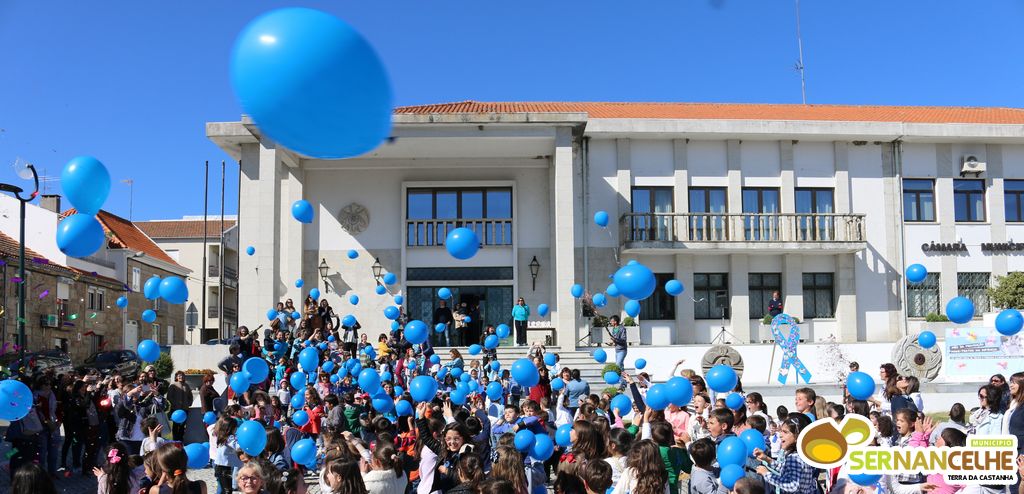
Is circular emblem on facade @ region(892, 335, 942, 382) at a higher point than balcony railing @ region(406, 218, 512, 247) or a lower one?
lower

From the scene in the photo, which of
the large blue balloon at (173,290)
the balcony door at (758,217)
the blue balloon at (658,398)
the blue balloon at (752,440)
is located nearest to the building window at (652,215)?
the balcony door at (758,217)

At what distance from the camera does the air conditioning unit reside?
26609 millimetres

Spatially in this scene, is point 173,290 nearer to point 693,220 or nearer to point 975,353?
point 975,353

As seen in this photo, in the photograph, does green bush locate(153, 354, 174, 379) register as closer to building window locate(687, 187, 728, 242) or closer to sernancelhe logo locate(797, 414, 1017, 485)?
building window locate(687, 187, 728, 242)

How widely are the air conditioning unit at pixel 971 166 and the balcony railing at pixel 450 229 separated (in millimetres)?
14601

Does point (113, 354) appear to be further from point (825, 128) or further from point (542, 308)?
point (825, 128)

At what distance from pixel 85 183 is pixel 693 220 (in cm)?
1995

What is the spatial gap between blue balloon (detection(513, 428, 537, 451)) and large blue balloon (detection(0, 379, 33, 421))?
4.24m

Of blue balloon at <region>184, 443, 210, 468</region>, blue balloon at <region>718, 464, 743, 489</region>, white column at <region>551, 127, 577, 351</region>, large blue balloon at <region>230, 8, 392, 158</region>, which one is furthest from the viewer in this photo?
white column at <region>551, 127, 577, 351</region>

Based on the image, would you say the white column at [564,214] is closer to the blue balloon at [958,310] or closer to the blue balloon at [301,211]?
the blue balloon at [301,211]

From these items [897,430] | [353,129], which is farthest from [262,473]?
[897,430]

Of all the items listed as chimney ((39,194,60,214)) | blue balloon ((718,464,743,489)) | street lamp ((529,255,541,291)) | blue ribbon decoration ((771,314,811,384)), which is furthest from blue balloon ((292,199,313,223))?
chimney ((39,194,60,214))

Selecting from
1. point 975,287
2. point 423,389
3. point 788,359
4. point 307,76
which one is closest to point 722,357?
point 788,359

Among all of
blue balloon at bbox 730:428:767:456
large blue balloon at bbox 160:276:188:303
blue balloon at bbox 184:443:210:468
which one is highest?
large blue balloon at bbox 160:276:188:303
